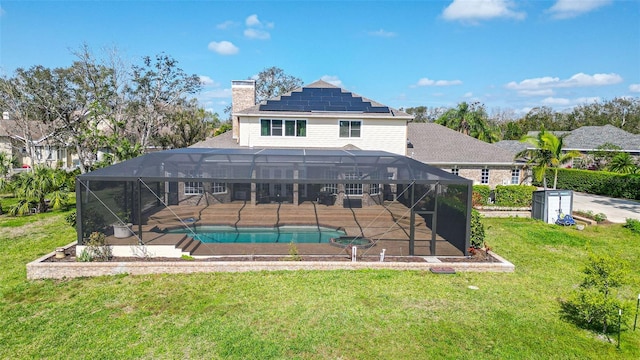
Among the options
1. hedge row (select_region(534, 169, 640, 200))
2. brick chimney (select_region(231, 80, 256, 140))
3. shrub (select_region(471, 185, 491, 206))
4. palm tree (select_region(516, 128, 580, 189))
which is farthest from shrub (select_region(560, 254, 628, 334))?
hedge row (select_region(534, 169, 640, 200))

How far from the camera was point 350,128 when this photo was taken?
2189cm

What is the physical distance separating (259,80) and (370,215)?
40878 mm

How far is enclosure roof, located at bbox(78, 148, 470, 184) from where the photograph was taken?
428 inches

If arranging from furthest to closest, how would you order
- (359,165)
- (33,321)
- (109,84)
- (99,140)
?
(109,84)
(99,140)
(359,165)
(33,321)

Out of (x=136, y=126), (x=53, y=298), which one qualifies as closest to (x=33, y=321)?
(x=53, y=298)

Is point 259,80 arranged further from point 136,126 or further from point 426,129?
point 426,129

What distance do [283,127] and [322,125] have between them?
2363 mm

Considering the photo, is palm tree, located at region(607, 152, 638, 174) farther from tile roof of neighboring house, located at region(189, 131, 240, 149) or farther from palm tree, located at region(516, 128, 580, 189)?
tile roof of neighboring house, located at region(189, 131, 240, 149)

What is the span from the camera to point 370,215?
53.3 ft

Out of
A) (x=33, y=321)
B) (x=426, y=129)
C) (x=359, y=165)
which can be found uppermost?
(x=426, y=129)

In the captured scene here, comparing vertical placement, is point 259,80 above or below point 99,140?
above

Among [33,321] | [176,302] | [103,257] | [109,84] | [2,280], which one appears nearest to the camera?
[33,321]

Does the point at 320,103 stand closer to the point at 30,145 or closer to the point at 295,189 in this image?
the point at 295,189

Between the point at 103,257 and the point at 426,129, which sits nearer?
the point at 103,257
